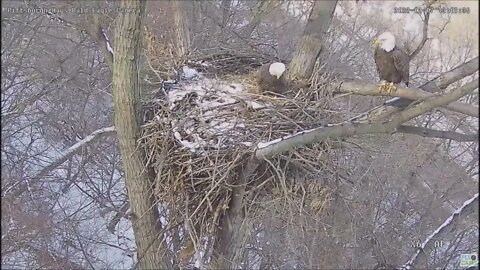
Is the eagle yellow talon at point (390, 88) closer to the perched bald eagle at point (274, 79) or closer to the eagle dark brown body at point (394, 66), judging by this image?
the eagle dark brown body at point (394, 66)

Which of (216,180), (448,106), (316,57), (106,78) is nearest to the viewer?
(448,106)

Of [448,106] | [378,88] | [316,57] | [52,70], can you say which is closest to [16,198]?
[52,70]

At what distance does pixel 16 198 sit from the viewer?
5559 mm

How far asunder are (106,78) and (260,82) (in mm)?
3660

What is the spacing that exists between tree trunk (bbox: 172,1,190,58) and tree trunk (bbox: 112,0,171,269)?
5.45 ft

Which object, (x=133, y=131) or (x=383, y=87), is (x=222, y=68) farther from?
(x=383, y=87)

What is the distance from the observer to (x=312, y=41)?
3.67 meters

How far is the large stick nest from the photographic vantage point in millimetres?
3244

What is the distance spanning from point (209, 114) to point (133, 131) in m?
0.48

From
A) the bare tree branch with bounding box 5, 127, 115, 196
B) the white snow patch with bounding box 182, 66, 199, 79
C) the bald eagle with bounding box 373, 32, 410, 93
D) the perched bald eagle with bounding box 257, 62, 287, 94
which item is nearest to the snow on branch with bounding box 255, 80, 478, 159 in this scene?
the bald eagle with bounding box 373, 32, 410, 93

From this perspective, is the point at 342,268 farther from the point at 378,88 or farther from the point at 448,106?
the point at 448,106

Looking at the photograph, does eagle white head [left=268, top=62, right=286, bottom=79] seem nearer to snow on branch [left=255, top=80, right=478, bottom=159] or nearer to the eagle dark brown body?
the eagle dark brown body

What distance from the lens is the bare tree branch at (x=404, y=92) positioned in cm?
260

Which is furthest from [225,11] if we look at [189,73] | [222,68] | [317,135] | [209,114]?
[317,135]
